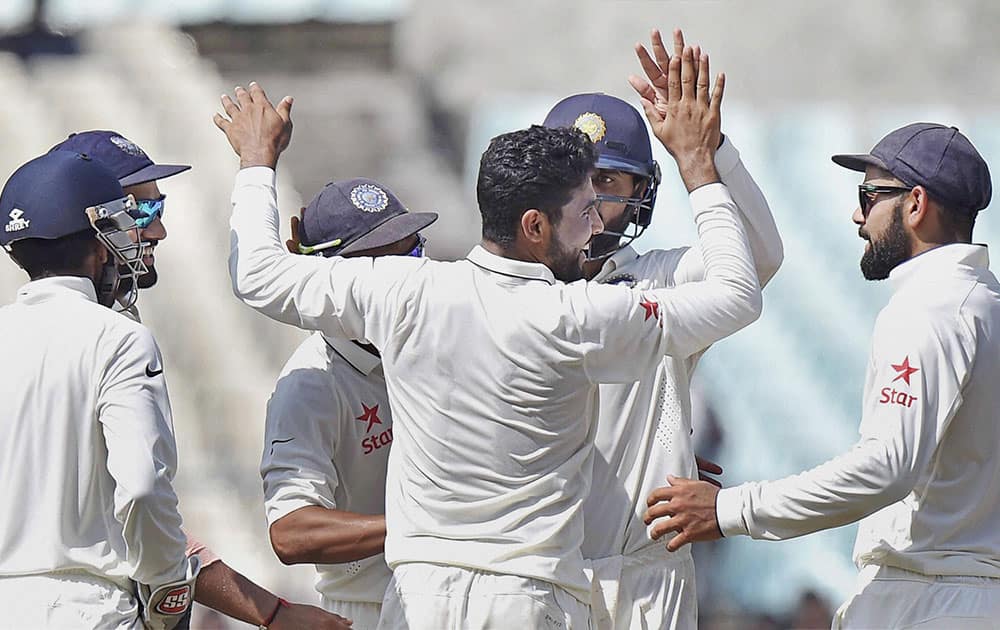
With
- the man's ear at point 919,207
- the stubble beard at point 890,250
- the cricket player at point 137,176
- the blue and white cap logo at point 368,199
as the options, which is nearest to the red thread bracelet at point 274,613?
the cricket player at point 137,176

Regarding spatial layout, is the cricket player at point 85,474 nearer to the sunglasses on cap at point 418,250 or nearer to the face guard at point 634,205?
the sunglasses on cap at point 418,250

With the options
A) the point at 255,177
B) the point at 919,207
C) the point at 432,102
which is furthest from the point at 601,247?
the point at 432,102

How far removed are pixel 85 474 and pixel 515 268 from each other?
3.09 feet

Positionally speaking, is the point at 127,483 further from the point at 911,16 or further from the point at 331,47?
the point at 911,16

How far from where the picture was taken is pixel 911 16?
1084 centimetres

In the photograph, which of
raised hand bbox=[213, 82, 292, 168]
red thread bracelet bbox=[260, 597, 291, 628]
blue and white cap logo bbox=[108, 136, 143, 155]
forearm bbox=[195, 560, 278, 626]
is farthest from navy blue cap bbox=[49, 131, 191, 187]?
red thread bracelet bbox=[260, 597, 291, 628]

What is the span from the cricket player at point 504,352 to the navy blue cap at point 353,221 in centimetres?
42

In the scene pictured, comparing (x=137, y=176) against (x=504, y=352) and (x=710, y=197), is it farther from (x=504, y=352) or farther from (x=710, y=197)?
(x=710, y=197)

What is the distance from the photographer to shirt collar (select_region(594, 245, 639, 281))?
3.57 metres

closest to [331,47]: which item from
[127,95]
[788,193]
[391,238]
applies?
[127,95]

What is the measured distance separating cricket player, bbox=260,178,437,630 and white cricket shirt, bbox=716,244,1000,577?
34.0 inches

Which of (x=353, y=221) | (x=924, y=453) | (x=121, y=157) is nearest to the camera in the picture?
(x=924, y=453)

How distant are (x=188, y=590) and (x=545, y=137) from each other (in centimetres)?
118

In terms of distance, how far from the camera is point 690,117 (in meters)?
3.26
